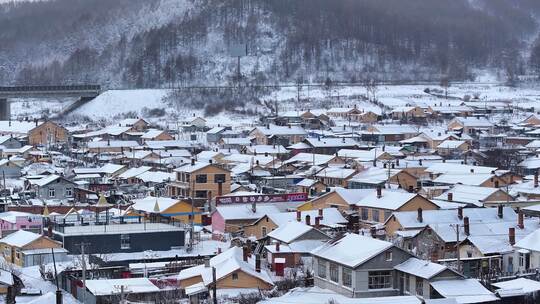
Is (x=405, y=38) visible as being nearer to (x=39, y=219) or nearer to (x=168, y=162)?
(x=168, y=162)

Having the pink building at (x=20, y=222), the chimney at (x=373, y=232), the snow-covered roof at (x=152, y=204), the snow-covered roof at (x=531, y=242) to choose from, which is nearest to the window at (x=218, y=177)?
the snow-covered roof at (x=152, y=204)

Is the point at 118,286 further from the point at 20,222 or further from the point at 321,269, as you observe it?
the point at 20,222

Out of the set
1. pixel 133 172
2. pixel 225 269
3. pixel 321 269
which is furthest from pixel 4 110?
pixel 321 269

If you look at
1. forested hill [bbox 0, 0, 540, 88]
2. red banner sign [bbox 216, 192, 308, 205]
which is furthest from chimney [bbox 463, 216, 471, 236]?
forested hill [bbox 0, 0, 540, 88]

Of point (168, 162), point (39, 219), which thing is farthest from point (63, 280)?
point (168, 162)

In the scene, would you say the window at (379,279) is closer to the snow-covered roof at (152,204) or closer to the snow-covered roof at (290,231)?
the snow-covered roof at (290,231)

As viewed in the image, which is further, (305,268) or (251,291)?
(305,268)
